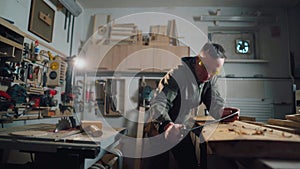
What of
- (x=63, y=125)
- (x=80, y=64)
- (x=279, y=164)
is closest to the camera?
(x=279, y=164)

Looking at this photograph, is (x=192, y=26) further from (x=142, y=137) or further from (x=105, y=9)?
(x=142, y=137)

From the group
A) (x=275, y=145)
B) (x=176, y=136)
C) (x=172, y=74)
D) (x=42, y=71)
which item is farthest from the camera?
(x=42, y=71)

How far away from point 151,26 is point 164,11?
0.98 ft

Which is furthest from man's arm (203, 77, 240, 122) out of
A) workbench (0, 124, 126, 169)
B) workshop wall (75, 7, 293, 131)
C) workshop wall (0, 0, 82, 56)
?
workshop wall (0, 0, 82, 56)

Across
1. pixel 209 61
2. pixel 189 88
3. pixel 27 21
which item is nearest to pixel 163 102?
pixel 189 88

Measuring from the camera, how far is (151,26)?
2.83 meters

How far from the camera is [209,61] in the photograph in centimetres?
134

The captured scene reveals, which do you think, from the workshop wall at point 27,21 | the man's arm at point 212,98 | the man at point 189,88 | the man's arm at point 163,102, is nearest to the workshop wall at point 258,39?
the workshop wall at point 27,21

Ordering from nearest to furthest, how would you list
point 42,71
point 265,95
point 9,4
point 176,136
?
point 176,136
point 9,4
point 42,71
point 265,95

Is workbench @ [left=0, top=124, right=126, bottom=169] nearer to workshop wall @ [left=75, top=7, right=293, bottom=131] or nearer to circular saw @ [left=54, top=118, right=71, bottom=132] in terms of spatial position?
circular saw @ [left=54, top=118, right=71, bottom=132]

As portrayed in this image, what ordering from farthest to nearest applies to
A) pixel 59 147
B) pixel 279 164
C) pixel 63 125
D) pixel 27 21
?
pixel 27 21 → pixel 63 125 → pixel 59 147 → pixel 279 164

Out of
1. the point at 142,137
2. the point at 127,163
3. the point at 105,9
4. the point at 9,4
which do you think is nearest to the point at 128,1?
the point at 105,9

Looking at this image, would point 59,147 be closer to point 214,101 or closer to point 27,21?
point 214,101

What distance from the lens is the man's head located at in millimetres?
1331
